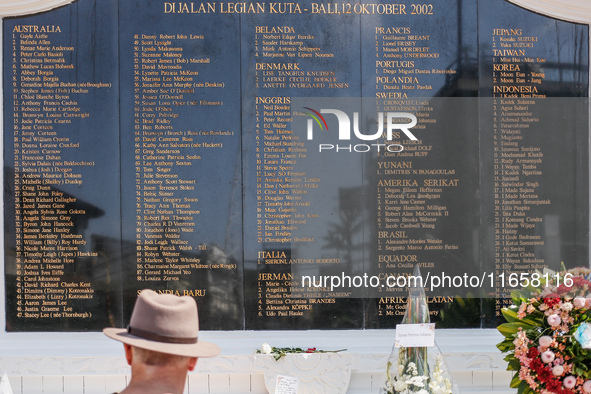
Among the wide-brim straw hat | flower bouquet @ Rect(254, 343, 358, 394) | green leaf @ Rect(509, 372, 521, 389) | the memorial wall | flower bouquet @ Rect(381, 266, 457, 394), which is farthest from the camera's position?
the memorial wall

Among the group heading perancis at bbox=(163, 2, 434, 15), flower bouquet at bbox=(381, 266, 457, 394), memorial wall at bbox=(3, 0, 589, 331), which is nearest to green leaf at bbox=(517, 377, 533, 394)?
flower bouquet at bbox=(381, 266, 457, 394)

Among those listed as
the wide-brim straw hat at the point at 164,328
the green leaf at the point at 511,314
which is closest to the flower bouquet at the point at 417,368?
the green leaf at the point at 511,314

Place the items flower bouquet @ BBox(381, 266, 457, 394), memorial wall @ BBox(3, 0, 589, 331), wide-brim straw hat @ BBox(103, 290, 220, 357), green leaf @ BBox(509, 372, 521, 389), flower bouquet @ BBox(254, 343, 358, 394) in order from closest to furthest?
wide-brim straw hat @ BBox(103, 290, 220, 357), flower bouquet @ BBox(381, 266, 457, 394), green leaf @ BBox(509, 372, 521, 389), flower bouquet @ BBox(254, 343, 358, 394), memorial wall @ BBox(3, 0, 589, 331)

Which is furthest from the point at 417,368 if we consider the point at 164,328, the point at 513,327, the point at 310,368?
the point at 164,328

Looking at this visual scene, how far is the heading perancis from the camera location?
4.68m

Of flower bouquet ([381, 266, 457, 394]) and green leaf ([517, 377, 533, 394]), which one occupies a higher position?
flower bouquet ([381, 266, 457, 394])

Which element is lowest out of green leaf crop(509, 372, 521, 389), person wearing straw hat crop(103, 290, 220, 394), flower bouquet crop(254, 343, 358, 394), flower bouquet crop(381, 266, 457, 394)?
flower bouquet crop(254, 343, 358, 394)

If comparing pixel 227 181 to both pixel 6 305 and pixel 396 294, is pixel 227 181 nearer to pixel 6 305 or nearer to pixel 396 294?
pixel 396 294

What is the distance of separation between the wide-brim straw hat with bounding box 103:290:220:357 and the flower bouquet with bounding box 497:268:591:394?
2220 mm

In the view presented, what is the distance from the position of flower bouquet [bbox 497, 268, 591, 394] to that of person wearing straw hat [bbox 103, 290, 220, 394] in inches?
88.4

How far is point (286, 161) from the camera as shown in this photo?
468 centimetres

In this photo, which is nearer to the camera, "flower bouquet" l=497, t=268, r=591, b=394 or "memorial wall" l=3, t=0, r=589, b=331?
"flower bouquet" l=497, t=268, r=591, b=394

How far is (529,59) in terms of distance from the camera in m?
4.73

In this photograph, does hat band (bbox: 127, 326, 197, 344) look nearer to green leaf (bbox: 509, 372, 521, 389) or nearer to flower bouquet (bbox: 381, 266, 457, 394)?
flower bouquet (bbox: 381, 266, 457, 394)
